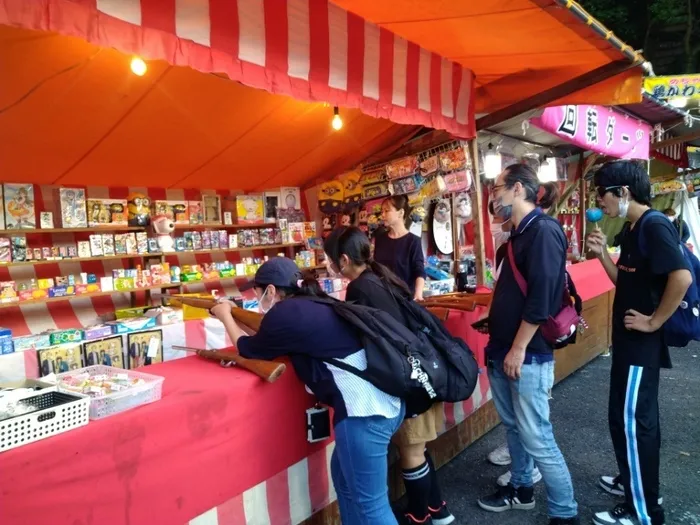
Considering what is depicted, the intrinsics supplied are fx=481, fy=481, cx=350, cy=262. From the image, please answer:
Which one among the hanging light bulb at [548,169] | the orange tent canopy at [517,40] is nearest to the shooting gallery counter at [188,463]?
the orange tent canopy at [517,40]

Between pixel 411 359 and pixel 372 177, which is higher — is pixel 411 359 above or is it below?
below

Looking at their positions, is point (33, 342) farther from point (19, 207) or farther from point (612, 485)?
point (612, 485)

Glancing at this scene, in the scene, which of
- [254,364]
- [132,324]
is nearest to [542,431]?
[254,364]

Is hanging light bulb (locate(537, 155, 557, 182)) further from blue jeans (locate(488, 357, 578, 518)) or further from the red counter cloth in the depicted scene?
the red counter cloth

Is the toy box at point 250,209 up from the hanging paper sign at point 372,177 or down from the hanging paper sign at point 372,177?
down

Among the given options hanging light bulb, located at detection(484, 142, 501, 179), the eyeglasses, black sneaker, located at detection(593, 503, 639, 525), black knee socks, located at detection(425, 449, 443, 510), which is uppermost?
hanging light bulb, located at detection(484, 142, 501, 179)

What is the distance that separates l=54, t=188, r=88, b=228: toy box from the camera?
4.23 m

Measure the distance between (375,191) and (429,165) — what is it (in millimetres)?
742

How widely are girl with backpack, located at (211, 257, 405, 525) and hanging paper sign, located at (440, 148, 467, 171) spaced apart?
3.01 meters

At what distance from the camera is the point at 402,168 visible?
492 centimetres

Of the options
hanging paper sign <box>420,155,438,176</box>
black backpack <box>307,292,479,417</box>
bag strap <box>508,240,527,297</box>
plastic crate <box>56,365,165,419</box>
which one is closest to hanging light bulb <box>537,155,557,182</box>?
hanging paper sign <box>420,155,438,176</box>

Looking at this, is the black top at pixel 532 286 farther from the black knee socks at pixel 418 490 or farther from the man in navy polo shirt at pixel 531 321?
the black knee socks at pixel 418 490

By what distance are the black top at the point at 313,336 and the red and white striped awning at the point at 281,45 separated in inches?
46.0

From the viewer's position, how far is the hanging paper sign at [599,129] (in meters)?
4.90
